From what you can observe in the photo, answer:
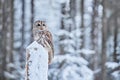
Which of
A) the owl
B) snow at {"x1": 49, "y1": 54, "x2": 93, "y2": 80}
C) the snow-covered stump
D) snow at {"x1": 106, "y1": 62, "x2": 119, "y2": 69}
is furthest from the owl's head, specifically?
snow at {"x1": 106, "y1": 62, "x2": 119, "y2": 69}

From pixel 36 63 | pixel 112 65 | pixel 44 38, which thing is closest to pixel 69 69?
pixel 112 65

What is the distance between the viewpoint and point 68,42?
9.62 metres

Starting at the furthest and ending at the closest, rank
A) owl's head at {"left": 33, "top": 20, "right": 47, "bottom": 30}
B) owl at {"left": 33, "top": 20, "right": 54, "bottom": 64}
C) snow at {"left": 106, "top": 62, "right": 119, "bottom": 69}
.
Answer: snow at {"left": 106, "top": 62, "right": 119, "bottom": 69} → owl's head at {"left": 33, "top": 20, "right": 47, "bottom": 30} → owl at {"left": 33, "top": 20, "right": 54, "bottom": 64}

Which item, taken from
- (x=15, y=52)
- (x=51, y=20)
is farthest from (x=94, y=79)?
(x=51, y=20)

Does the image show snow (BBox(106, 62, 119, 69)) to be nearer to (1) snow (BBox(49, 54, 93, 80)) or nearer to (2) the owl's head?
(1) snow (BBox(49, 54, 93, 80))

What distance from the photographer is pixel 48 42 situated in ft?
8.17

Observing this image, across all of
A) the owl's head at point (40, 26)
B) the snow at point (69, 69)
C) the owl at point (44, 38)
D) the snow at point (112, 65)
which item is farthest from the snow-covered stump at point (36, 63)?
the snow at point (112, 65)

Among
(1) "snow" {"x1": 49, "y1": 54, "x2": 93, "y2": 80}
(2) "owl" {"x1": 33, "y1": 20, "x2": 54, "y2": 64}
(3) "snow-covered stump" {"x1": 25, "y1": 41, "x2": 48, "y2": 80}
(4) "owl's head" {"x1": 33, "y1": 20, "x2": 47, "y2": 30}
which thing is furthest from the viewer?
(1) "snow" {"x1": 49, "y1": 54, "x2": 93, "y2": 80}

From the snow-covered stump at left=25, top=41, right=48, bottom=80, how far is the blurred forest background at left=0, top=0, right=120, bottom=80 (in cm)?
646

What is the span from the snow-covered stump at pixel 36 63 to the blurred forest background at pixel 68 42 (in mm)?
6464

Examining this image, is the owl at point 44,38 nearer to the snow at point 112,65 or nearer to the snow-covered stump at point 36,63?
the snow-covered stump at point 36,63

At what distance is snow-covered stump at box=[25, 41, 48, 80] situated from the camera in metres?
2.25

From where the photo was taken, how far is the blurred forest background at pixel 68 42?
30.2 feet

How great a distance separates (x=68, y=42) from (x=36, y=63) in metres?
7.36
